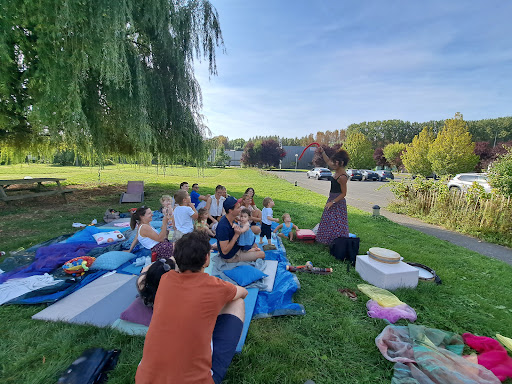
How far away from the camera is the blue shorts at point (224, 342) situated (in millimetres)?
1941

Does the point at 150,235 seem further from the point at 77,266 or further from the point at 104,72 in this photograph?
the point at 104,72

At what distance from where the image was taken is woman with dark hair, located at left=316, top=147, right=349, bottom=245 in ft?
15.3

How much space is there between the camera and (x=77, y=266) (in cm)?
378

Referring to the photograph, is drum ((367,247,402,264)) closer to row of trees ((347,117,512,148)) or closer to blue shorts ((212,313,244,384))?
blue shorts ((212,313,244,384))

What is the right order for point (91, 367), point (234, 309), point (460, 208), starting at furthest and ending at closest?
1. point (460, 208)
2. point (234, 309)
3. point (91, 367)

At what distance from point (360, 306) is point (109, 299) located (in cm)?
334

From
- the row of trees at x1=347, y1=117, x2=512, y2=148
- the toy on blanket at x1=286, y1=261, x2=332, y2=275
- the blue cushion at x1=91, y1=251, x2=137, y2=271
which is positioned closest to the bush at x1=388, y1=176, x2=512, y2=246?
the toy on blanket at x1=286, y1=261, x2=332, y2=275

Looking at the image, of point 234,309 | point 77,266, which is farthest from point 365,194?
point 77,266

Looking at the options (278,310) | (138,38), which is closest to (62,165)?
(138,38)

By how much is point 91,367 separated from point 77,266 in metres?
2.23

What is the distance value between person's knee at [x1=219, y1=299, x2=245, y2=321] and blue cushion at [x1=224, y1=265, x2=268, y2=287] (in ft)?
3.87

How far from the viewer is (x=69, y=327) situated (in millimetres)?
2666

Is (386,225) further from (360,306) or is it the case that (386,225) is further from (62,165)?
(62,165)

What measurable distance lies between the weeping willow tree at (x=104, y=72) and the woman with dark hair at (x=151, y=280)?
515 cm
